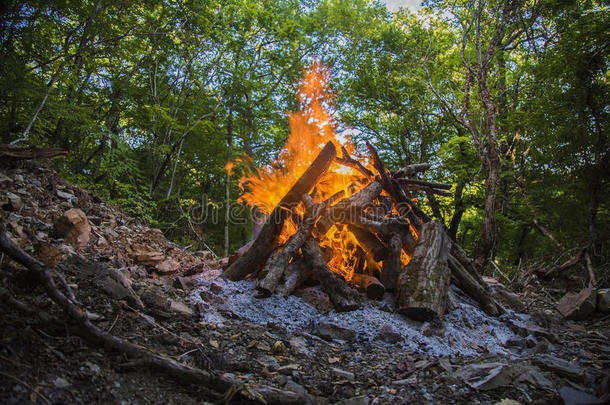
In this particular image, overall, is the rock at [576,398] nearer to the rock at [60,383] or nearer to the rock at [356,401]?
the rock at [356,401]

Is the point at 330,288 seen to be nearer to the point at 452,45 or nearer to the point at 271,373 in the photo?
the point at 271,373

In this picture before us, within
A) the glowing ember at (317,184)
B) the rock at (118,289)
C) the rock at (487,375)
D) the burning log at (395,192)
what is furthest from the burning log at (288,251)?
the rock at (487,375)

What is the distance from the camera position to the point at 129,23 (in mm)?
8133

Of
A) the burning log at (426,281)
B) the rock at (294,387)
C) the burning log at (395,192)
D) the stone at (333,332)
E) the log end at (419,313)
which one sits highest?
the burning log at (395,192)

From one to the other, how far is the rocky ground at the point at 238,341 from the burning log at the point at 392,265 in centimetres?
37

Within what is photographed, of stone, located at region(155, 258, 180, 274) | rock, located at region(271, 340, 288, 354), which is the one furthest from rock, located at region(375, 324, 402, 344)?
stone, located at region(155, 258, 180, 274)

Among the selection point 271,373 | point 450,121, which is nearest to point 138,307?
point 271,373

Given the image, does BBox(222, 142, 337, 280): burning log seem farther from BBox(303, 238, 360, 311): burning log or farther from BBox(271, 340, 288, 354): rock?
BBox(271, 340, 288, 354): rock

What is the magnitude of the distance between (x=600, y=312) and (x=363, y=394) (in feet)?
17.1

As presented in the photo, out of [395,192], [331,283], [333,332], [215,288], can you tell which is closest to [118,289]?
[215,288]

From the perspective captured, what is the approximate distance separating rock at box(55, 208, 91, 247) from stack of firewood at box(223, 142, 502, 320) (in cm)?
226

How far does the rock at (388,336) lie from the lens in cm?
350

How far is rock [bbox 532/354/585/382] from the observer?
2.57 meters

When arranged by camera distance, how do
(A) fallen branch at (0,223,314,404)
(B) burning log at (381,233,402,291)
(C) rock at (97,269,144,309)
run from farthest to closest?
(B) burning log at (381,233,402,291) → (C) rock at (97,269,144,309) → (A) fallen branch at (0,223,314,404)
